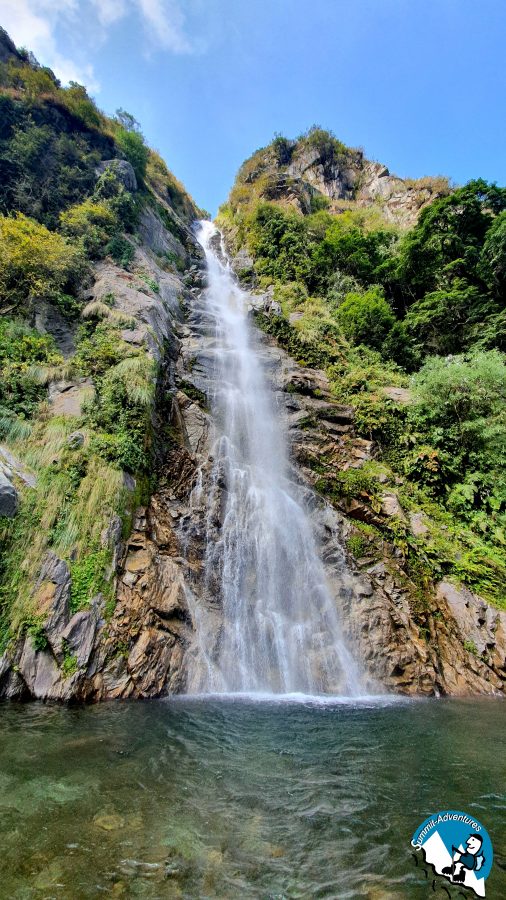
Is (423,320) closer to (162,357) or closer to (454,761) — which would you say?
(162,357)

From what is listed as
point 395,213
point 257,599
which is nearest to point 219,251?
point 395,213

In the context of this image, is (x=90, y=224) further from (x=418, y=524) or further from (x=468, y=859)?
(x=468, y=859)

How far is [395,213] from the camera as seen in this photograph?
36.2m

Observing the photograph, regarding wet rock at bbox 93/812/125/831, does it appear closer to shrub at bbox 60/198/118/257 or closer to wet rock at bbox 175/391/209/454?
wet rock at bbox 175/391/209/454

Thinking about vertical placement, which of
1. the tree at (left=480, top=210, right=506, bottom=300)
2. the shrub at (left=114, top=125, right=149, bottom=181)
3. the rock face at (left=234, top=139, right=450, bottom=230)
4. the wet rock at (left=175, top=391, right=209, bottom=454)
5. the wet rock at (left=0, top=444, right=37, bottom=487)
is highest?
the rock face at (left=234, top=139, right=450, bottom=230)

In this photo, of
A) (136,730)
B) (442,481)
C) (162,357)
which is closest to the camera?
(136,730)

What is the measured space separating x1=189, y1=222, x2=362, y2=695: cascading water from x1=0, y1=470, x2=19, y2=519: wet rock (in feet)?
16.4

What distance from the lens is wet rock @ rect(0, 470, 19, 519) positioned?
8.84 m

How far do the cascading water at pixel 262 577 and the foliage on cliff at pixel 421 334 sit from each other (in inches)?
133

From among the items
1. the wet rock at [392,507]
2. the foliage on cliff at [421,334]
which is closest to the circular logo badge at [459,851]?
the foliage on cliff at [421,334]

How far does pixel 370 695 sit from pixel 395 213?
39.1 meters

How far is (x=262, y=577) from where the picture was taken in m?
11.5

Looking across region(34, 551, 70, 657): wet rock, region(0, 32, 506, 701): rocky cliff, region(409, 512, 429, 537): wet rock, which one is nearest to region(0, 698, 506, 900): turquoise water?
region(34, 551, 70, 657): wet rock

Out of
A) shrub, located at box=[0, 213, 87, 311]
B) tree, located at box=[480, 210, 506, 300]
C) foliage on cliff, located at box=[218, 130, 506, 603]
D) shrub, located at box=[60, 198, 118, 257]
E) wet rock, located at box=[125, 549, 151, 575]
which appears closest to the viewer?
wet rock, located at box=[125, 549, 151, 575]
